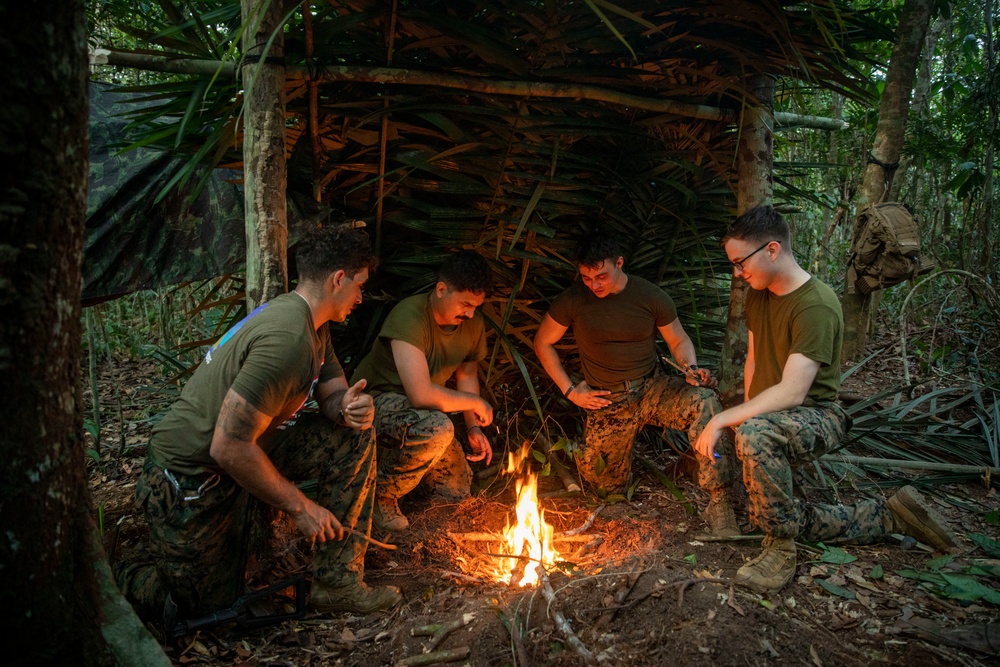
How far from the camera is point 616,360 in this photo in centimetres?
400

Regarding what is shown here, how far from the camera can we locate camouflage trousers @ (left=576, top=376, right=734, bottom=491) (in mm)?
3803

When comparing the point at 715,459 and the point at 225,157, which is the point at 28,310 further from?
the point at 715,459

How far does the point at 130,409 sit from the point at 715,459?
5.15 m

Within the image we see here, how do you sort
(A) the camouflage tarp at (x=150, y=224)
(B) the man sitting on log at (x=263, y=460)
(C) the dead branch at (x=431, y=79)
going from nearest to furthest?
(B) the man sitting on log at (x=263, y=460) → (C) the dead branch at (x=431, y=79) → (A) the camouflage tarp at (x=150, y=224)

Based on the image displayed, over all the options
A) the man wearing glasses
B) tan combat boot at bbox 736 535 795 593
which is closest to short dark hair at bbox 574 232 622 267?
the man wearing glasses

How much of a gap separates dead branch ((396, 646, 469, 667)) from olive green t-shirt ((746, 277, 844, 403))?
76.9 inches

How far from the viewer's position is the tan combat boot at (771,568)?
2746 millimetres

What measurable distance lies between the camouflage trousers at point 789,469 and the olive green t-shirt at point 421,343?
5.37 feet

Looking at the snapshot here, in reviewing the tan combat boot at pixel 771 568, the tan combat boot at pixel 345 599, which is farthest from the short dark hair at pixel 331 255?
the tan combat boot at pixel 771 568

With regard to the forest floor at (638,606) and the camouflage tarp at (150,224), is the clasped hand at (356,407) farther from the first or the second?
the camouflage tarp at (150,224)

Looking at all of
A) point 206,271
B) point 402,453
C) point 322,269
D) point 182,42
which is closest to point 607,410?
point 402,453

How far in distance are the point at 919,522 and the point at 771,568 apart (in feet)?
3.04

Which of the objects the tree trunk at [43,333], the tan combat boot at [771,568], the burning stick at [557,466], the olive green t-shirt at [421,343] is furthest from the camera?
the burning stick at [557,466]

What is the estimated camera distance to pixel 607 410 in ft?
13.3
